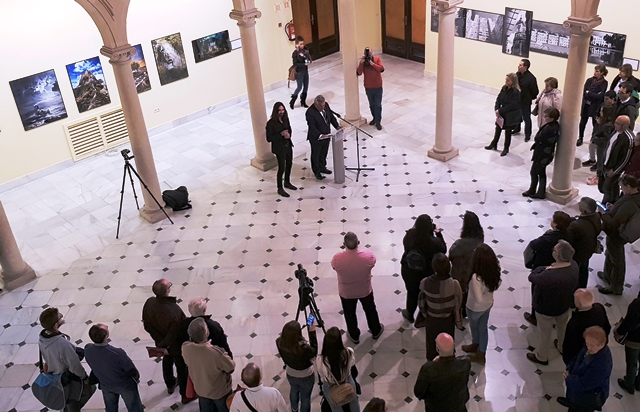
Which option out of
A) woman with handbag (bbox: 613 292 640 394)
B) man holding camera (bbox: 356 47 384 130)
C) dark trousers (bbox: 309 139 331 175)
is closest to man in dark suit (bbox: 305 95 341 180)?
dark trousers (bbox: 309 139 331 175)

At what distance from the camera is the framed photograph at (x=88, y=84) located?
1246 centimetres

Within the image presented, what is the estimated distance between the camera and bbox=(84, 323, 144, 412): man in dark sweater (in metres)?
6.10

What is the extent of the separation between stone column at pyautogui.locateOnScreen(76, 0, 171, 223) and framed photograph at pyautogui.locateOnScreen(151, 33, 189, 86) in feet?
12.4

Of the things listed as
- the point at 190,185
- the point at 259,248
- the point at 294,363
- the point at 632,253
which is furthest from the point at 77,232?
the point at 632,253

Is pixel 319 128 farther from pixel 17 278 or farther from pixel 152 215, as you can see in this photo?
pixel 17 278

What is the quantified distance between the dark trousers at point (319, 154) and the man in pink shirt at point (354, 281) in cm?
412

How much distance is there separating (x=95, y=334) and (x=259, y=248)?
3.94 metres

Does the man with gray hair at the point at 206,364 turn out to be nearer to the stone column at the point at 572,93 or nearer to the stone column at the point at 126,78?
the stone column at the point at 126,78

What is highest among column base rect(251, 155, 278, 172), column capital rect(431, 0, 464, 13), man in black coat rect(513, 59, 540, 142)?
column capital rect(431, 0, 464, 13)

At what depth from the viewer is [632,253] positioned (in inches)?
348

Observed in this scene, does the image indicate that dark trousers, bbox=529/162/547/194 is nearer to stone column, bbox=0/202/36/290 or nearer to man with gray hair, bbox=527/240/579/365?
man with gray hair, bbox=527/240/579/365

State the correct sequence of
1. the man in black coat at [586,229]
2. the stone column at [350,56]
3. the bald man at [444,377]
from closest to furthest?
the bald man at [444,377] → the man in black coat at [586,229] → the stone column at [350,56]

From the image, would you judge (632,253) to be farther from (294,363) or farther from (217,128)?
(217,128)

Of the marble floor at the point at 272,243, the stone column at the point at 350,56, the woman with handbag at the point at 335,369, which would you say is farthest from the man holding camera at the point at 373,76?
the woman with handbag at the point at 335,369
